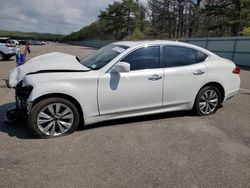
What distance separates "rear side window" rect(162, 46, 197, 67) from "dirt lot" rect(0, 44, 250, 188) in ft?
3.74

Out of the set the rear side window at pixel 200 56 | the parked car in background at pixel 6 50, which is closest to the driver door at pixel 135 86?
the rear side window at pixel 200 56

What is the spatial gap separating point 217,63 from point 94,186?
386 centimetres

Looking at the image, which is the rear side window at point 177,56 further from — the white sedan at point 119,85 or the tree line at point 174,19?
the tree line at point 174,19

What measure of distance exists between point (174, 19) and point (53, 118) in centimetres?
5087

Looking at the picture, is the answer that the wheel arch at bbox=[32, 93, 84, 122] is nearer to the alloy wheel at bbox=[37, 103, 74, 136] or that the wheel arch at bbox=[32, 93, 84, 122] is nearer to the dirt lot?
the alloy wheel at bbox=[37, 103, 74, 136]

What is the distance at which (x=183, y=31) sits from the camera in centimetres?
5294

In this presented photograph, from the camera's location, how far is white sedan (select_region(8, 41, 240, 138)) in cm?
431

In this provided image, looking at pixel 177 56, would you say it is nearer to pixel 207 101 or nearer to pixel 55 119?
pixel 207 101

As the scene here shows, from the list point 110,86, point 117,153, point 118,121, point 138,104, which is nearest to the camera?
point 117,153

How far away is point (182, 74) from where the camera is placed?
520cm

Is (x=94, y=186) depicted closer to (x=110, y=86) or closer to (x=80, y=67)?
(x=110, y=86)

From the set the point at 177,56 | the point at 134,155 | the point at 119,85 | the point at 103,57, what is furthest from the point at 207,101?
the point at 134,155

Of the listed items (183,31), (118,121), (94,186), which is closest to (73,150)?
(94,186)

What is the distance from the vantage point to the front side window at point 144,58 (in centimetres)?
483
